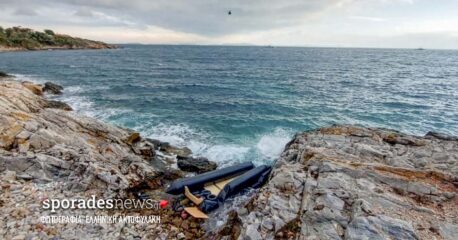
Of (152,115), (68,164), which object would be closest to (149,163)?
(68,164)

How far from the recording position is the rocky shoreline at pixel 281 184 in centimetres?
1029

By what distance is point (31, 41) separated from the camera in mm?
135750

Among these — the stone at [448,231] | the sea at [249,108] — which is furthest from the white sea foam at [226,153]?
the stone at [448,231]

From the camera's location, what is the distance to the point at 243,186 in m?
16.8

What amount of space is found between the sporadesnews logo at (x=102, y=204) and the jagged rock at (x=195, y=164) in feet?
17.1

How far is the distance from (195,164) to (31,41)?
498 ft

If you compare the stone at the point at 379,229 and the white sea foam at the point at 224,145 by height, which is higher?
the stone at the point at 379,229

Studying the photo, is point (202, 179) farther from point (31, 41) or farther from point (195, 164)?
point (31, 41)

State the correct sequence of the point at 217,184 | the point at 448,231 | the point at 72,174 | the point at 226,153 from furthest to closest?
the point at 226,153 < the point at 217,184 < the point at 72,174 < the point at 448,231

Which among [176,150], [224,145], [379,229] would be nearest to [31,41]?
[176,150]

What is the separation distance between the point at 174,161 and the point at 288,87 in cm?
3336

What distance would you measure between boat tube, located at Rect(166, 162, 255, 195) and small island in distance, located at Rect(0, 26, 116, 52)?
462 feet

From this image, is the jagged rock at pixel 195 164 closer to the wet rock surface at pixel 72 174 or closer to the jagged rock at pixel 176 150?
the wet rock surface at pixel 72 174

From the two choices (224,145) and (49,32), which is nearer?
(224,145)
